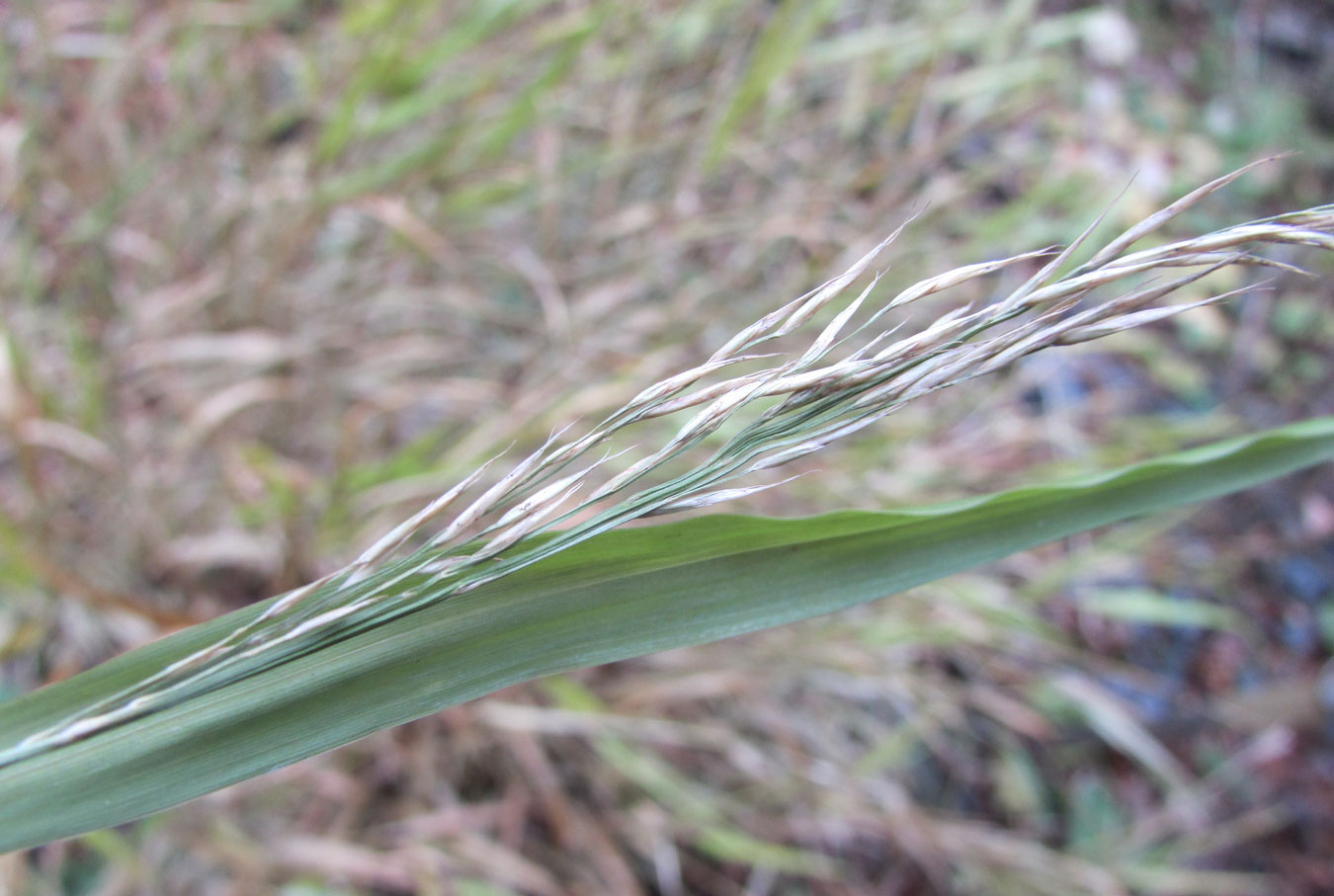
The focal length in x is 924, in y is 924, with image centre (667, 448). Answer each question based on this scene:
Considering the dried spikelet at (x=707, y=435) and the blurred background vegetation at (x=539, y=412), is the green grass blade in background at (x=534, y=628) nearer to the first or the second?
the dried spikelet at (x=707, y=435)

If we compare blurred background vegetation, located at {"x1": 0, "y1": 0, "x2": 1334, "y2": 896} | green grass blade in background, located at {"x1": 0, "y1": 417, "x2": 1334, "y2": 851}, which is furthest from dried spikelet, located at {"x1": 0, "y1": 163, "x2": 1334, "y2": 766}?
blurred background vegetation, located at {"x1": 0, "y1": 0, "x2": 1334, "y2": 896}

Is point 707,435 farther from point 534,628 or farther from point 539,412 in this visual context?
point 539,412

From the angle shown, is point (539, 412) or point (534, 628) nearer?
point (534, 628)

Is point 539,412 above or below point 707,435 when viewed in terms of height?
above

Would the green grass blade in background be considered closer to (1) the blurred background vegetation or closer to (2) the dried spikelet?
(2) the dried spikelet

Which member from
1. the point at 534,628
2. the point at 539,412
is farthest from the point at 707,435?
the point at 539,412

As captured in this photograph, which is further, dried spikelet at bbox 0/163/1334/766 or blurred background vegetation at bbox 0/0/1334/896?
blurred background vegetation at bbox 0/0/1334/896
